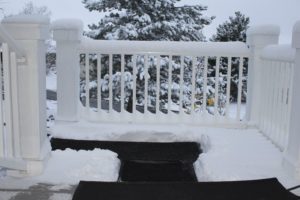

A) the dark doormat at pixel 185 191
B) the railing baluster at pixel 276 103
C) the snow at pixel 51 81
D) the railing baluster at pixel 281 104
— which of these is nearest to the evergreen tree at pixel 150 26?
the snow at pixel 51 81

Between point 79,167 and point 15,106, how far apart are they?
21.5 inches

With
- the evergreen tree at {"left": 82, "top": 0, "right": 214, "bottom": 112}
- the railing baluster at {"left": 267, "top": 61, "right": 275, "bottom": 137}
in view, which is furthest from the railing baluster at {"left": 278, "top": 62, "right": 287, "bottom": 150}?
the evergreen tree at {"left": 82, "top": 0, "right": 214, "bottom": 112}

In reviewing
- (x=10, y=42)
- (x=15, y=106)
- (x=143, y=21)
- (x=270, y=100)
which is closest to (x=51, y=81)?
(x=143, y=21)

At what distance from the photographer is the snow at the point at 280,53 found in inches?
103

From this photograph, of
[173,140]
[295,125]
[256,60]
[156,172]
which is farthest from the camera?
[256,60]

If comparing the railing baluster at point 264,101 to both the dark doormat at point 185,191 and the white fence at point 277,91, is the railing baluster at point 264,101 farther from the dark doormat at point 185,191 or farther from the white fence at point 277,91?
the dark doormat at point 185,191

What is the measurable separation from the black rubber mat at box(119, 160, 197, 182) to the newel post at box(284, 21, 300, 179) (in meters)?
0.63

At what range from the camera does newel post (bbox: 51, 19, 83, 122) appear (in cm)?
355

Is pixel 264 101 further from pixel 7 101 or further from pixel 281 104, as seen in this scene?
pixel 7 101

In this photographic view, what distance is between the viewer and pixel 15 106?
83.5 inches

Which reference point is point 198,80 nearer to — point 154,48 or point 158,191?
point 154,48

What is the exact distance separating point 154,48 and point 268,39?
3.48 feet

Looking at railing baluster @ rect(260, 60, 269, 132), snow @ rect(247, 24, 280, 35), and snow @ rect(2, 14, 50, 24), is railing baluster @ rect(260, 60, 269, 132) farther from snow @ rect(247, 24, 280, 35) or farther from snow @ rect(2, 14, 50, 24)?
snow @ rect(2, 14, 50, 24)

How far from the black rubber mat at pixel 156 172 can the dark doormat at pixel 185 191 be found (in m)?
0.53
